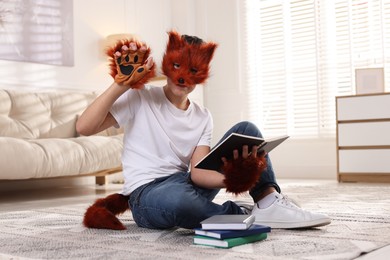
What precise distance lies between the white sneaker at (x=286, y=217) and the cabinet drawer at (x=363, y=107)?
8.36ft

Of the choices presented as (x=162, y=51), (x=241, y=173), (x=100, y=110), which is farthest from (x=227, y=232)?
(x=162, y=51)

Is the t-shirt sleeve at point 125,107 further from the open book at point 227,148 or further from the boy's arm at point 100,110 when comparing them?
the open book at point 227,148

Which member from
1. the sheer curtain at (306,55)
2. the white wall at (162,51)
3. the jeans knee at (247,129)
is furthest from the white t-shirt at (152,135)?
the sheer curtain at (306,55)

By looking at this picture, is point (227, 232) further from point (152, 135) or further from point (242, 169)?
point (152, 135)

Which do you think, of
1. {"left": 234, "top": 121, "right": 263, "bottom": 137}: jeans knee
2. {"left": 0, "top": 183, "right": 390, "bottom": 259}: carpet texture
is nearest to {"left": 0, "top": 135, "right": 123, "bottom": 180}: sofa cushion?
{"left": 0, "top": 183, "right": 390, "bottom": 259}: carpet texture

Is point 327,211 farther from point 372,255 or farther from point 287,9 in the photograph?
point 287,9

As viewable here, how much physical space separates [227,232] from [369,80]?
3304 millimetres

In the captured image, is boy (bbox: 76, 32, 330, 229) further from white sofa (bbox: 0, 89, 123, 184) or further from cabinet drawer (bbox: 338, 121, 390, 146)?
cabinet drawer (bbox: 338, 121, 390, 146)

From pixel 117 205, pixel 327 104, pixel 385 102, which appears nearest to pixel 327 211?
pixel 117 205

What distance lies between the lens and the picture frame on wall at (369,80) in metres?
4.25

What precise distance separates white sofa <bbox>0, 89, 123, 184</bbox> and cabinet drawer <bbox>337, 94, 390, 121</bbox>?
179 centimetres

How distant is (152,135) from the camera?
168 cm

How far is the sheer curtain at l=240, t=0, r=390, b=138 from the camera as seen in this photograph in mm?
4582

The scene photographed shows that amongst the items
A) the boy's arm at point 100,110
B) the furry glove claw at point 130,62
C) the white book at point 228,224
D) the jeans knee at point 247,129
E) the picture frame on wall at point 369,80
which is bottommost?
the white book at point 228,224
